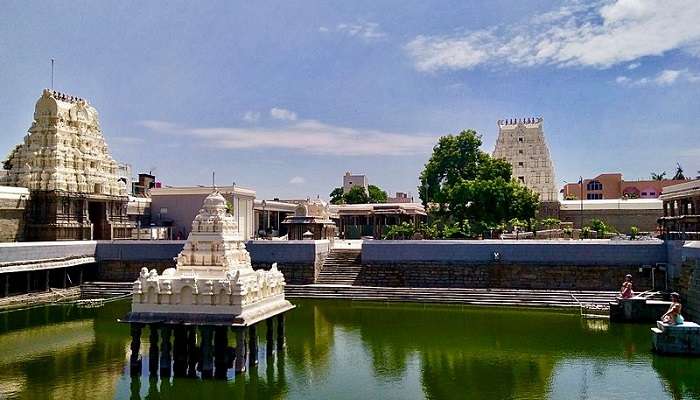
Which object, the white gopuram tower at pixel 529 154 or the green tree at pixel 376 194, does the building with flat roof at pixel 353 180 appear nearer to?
the green tree at pixel 376 194

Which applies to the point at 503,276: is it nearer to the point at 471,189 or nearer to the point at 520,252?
the point at 520,252

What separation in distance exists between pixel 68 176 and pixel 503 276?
23.9m

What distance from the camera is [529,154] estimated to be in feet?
179

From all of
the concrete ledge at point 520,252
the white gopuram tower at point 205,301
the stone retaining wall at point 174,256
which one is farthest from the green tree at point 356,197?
the white gopuram tower at point 205,301

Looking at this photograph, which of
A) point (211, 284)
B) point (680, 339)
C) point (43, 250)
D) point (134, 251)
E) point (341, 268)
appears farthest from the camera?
point (134, 251)

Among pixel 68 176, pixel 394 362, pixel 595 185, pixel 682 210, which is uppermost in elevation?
pixel 595 185

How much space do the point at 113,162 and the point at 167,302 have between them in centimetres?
2802

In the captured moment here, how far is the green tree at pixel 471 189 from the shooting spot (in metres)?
44.0

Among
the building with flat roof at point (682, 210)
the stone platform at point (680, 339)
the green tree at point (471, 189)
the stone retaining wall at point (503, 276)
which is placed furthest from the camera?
the green tree at point (471, 189)

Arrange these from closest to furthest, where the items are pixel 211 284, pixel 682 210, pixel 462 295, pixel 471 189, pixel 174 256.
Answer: pixel 211 284
pixel 462 295
pixel 174 256
pixel 682 210
pixel 471 189

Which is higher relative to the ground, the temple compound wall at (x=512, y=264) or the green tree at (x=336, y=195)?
the green tree at (x=336, y=195)

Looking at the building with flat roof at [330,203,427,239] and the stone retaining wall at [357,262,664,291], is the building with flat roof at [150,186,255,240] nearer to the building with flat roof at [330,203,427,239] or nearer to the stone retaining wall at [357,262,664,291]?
the building with flat roof at [330,203,427,239]

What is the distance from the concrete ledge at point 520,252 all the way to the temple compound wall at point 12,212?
18364mm

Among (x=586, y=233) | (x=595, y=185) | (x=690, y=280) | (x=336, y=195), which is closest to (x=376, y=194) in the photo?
(x=336, y=195)
